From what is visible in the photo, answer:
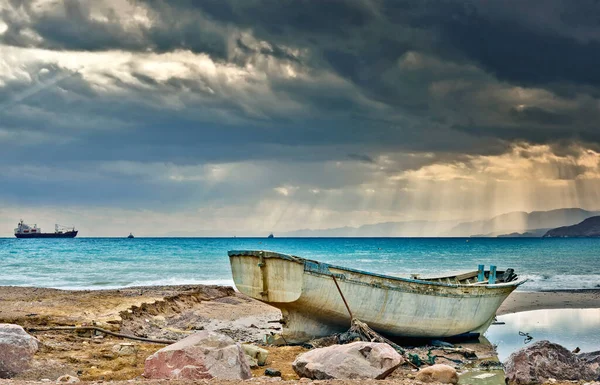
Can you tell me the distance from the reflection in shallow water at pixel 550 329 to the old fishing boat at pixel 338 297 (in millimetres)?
1890

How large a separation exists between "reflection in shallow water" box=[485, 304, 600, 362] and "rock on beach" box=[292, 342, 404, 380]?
16.5 ft

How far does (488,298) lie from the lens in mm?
16203

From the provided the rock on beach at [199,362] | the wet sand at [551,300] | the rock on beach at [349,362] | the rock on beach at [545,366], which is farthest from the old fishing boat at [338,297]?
the wet sand at [551,300]

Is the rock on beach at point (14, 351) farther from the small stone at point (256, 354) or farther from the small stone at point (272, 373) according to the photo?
the small stone at point (272, 373)

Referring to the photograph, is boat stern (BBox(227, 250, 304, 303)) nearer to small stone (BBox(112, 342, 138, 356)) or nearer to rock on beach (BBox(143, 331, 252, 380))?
small stone (BBox(112, 342, 138, 356))

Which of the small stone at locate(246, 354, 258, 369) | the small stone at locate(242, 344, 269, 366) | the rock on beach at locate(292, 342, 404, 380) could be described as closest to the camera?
the rock on beach at locate(292, 342, 404, 380)

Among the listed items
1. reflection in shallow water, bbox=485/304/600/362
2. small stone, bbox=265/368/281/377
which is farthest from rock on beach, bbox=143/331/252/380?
reflection in shallow water, bbox=485/304/600/362

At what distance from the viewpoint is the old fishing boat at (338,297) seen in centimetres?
1333

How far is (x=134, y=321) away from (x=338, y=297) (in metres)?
6.22

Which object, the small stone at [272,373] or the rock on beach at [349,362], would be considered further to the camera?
the small stone at [272,373]

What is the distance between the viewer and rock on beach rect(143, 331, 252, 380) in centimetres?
848

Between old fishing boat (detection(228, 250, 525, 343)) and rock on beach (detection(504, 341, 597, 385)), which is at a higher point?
old fishing boat (detection(228, 250, 525, 343))

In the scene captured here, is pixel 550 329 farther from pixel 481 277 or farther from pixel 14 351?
pixel 14 351

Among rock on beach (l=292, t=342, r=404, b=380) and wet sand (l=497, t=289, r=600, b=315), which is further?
wet sand (l=497, t=289, r=600, b=315)
